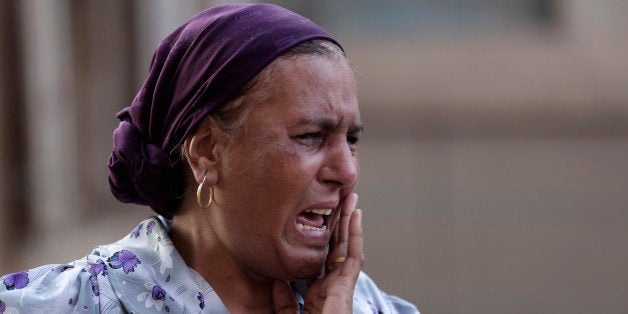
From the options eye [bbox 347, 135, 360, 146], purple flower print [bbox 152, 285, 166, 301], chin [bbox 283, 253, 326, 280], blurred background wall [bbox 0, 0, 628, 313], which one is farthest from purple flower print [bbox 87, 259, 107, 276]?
blurred background wall [bbox 0, 0, 628, 313]

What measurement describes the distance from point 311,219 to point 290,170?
18 cm

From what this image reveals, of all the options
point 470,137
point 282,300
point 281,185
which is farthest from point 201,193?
point 470,137

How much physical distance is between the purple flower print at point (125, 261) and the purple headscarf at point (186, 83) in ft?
0.56

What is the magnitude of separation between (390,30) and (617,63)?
1659 millimetres

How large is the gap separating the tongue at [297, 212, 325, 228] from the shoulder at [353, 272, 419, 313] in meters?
0.37

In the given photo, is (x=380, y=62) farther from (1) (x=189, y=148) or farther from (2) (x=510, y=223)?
(1) (x=189, y=148)

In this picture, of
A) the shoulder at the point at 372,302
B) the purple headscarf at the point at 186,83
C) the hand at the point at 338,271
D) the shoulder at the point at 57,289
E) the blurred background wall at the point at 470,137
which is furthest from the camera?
the blurred background wall at the point at 470,137

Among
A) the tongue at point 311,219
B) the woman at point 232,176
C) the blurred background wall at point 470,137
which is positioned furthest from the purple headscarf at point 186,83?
the blurred background wall at point 470,137

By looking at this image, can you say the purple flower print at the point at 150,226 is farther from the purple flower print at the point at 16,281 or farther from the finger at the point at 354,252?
the finger at the point at 354,252

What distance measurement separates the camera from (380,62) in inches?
317

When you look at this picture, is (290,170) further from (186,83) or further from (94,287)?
(94,287)

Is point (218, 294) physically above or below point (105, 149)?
above

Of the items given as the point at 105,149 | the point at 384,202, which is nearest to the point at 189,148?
the point at 384,202

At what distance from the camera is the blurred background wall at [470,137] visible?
7.71 meters
